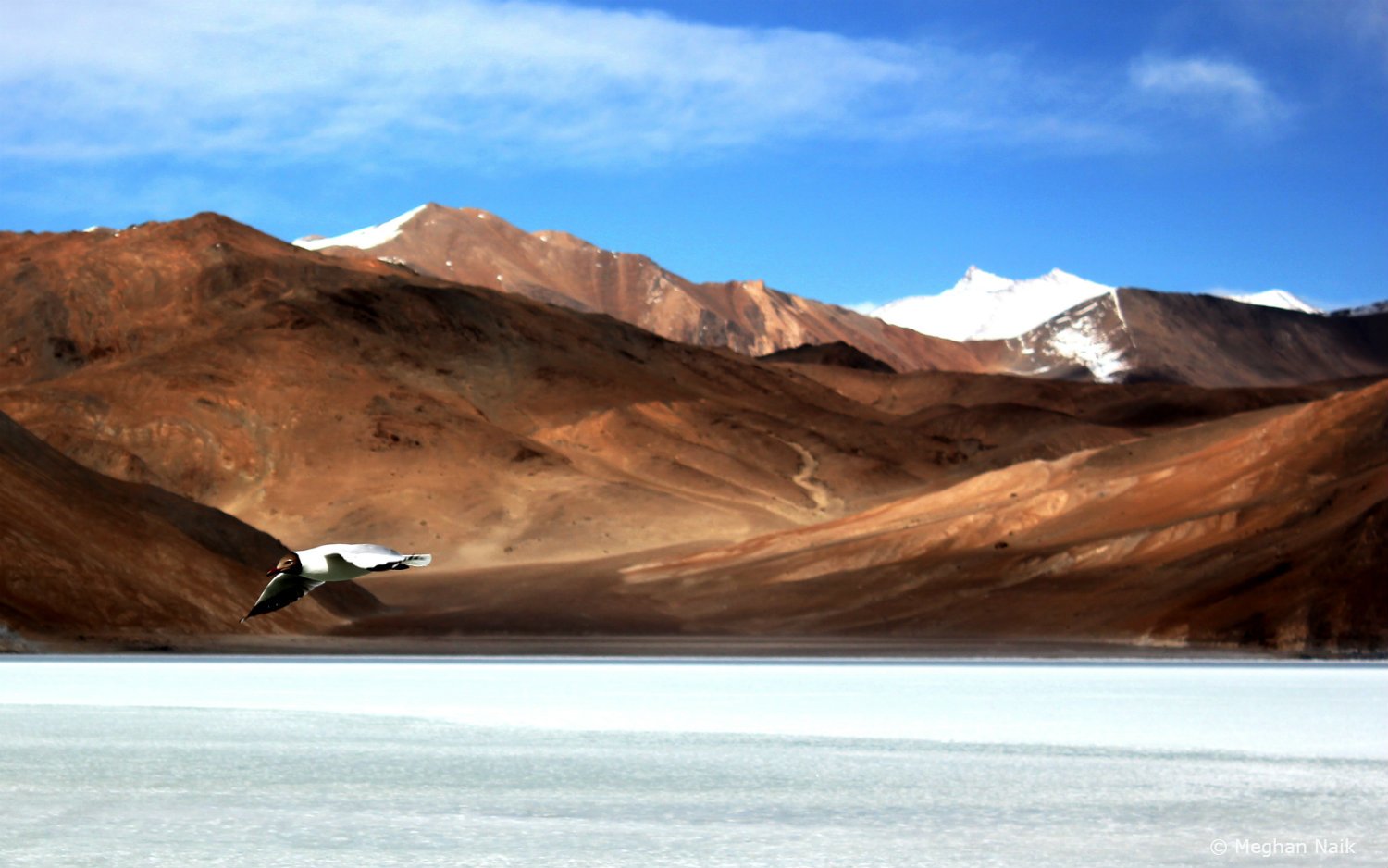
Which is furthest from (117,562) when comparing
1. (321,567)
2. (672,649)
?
(321,567)

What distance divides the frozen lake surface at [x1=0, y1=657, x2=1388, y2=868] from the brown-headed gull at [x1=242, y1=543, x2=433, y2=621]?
3.72 metres

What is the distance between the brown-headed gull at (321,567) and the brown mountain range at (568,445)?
5665 centimetres

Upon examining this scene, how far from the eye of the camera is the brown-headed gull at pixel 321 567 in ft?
49.4

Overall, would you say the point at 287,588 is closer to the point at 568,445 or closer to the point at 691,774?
the point at 691,774

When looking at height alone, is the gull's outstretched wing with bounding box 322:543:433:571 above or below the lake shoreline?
below

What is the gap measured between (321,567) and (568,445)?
12712 cm

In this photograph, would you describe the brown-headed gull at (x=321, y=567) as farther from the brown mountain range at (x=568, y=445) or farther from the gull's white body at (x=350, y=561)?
the brown mountain range at (x=568, y=445)

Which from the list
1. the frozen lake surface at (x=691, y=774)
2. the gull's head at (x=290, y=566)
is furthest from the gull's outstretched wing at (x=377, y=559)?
the frozen lake surface at (x=691, y=774)

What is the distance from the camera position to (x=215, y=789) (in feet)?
81.9

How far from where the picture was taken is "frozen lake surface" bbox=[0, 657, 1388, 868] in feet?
65.5

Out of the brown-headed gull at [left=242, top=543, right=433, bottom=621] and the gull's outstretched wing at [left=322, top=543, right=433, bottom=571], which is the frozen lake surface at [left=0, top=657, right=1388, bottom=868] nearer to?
the brown-headed gull at [left=242, top=543, right=433, bottom=621]

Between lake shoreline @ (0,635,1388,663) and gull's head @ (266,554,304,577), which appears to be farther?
lake shoreline @ (0,635,1388,663)

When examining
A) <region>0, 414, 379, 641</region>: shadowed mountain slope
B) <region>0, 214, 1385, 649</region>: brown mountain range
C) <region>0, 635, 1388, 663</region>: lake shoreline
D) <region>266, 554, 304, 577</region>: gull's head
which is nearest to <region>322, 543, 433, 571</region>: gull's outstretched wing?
<region>266, 554, 304, 577</region>: gull's head

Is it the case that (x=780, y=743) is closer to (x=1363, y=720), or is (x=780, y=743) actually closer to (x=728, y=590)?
(x=1363, y=720)
